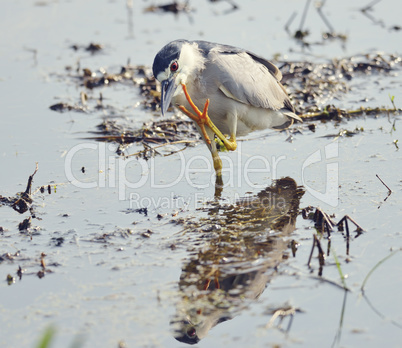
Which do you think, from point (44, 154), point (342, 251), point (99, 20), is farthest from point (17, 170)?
point (99, 20)

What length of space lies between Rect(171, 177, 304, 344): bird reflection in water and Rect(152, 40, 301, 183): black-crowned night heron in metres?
0.65

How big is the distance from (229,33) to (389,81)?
2451 millimetres

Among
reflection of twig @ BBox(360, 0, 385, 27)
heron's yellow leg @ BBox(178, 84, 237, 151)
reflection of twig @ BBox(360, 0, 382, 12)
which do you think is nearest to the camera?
heron's yellow leg @ BBox(178, 84, 237, 151)

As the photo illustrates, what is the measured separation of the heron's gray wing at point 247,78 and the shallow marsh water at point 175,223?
0.53 meters

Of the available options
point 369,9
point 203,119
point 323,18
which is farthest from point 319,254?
point 369,9

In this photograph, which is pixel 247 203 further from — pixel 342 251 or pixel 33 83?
pixel 33 83

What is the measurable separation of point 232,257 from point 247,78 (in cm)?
193

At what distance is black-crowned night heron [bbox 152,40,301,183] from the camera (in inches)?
206

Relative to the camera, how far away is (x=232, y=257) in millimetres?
4305

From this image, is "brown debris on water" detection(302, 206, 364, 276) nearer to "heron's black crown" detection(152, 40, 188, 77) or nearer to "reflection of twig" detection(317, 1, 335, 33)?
"heron's black crown" detection(152, 40, 188, 77)

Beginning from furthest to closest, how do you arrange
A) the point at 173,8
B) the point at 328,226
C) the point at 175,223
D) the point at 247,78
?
the point at 173,8 → the point at 247,78 → the point at 175,223 → the point at 328,226

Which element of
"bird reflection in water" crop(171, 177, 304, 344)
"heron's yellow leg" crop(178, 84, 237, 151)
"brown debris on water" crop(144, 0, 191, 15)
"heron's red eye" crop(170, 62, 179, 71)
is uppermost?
"brown debris on water" crop(144, 0, 191, 15)

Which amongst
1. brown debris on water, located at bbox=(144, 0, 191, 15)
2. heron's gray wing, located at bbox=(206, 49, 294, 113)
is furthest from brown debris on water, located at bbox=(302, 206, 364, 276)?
brown debris on water, located at bbox=(144, 0, 191, 15)

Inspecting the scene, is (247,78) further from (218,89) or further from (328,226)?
(328,226)
